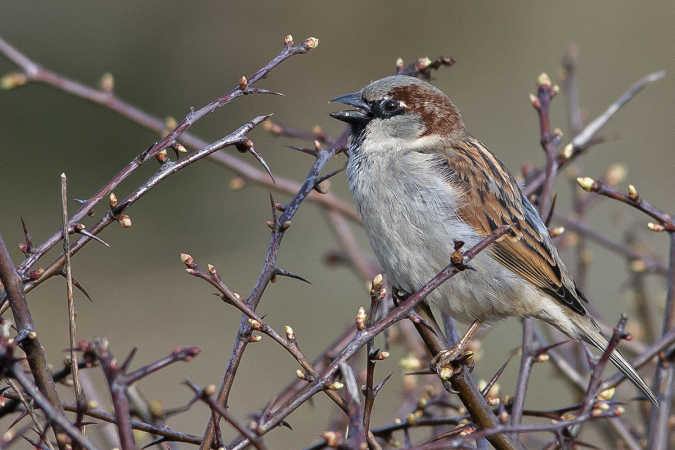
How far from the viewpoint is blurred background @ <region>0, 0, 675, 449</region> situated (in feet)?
21.1

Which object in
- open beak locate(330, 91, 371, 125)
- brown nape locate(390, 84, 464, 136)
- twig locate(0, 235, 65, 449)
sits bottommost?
Result: twig locate(0, 235, 65, 449)

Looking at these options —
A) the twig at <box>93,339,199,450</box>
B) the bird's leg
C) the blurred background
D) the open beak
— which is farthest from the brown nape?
the blurred background

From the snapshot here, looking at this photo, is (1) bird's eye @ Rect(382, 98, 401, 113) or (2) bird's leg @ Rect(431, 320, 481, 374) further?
(1) bird's eye @ Rect(382, 98, 401, 113)

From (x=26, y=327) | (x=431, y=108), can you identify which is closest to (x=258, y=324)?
(x=26, y=327)

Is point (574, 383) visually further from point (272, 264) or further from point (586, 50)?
point (586, 50)

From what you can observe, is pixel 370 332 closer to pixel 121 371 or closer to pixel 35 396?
pixel 121 371

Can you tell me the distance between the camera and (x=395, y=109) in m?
2.95

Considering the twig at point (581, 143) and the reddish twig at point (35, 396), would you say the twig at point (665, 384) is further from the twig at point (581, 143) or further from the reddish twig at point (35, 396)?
the reddish twig at point (35, 396)

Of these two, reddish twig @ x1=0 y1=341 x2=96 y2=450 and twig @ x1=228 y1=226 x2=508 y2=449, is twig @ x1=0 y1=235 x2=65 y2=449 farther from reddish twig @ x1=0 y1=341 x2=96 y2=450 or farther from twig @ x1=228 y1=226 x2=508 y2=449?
twig @ x1=228 y1=226 x2=508 y2=449

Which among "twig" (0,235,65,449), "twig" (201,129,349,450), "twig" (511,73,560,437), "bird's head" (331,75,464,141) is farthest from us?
"bird's head" (331,75,464,141)

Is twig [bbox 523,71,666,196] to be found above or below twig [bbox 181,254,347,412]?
above

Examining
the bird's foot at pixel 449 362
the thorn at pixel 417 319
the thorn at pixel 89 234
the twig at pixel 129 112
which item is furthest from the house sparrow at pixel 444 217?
the thorn at pixel 89 234

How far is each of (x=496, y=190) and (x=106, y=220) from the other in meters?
1.45

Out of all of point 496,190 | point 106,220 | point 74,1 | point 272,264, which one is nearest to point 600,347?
point 496,190
